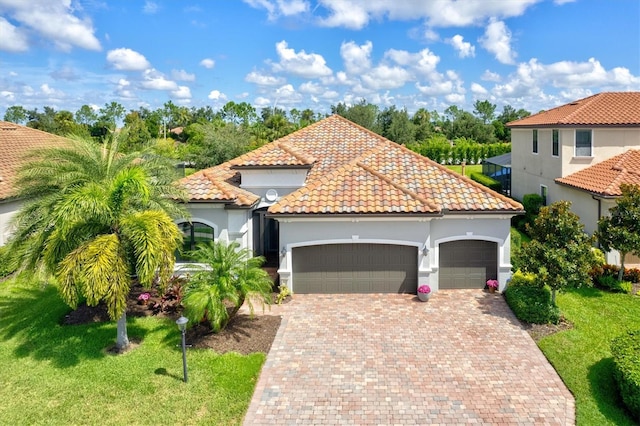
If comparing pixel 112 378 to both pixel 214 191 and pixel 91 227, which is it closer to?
pixel 91 227

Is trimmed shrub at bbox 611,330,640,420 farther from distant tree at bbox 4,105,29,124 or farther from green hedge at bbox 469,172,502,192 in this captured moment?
distant tree at bbox 4,105,29,124

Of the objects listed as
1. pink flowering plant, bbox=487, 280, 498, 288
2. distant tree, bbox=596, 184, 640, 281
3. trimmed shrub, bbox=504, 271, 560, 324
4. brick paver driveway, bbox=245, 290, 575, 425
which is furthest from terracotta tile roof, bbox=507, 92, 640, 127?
brick paver driveway, bbox=245, 290, 575, 425

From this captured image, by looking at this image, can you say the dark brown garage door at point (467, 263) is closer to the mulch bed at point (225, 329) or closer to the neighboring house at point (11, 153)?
the mulch bed at point (225, 329)

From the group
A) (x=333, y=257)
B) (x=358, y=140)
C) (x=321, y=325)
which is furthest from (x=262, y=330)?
(x=358, y=140)

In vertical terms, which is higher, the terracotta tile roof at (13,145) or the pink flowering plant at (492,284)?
the terracotta tile roof at (13,145)

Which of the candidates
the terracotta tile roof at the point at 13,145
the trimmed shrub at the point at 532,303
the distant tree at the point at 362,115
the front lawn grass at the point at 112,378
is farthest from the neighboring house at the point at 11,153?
the distant tree at the point at 362,115

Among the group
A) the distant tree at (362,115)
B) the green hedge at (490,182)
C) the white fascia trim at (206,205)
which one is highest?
the distant tree at (362,115)
